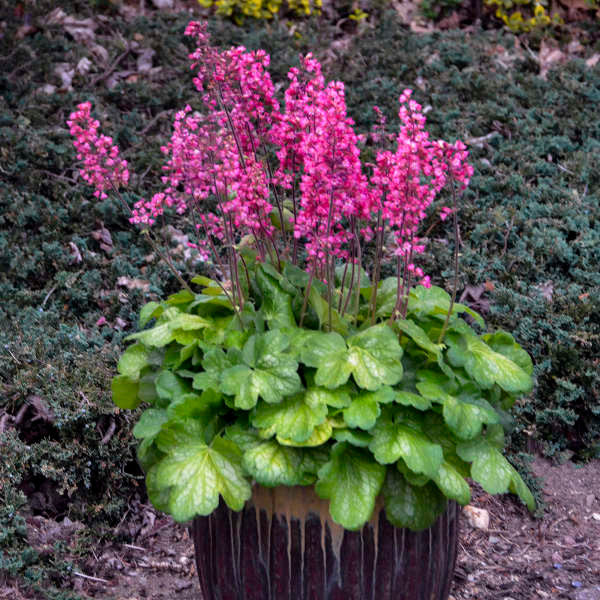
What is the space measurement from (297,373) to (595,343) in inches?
85.7

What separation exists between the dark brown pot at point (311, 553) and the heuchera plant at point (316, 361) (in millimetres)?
98

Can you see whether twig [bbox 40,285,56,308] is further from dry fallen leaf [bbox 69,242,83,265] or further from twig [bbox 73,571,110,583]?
twig [bbox 73,571,110,583]

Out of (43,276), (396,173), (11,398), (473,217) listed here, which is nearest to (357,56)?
(473,217)

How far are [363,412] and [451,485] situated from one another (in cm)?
28

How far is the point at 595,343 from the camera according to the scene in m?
3.58

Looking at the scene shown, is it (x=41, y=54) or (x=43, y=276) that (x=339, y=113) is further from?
(x=41, y=54)

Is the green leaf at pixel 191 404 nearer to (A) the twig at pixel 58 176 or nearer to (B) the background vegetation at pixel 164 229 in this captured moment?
(B) the background vegetation at pixel 164 229

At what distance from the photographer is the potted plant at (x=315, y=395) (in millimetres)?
1790

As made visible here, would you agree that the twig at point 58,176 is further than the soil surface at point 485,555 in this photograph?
Yes

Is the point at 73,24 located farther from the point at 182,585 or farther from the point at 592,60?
the point at 182,585

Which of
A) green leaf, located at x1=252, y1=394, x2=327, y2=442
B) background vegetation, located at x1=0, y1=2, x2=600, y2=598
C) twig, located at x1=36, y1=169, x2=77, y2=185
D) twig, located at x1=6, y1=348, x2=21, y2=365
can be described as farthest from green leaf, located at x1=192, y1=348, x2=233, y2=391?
twig, located at x1=36, y1=169, x2=77, y2=185

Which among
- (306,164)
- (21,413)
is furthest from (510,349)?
(21,413)

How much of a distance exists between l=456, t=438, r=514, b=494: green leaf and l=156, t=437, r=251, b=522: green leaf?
1.80 feet

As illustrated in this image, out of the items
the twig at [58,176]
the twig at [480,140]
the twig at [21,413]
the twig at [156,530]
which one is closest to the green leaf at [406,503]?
the twig at [156,530]
